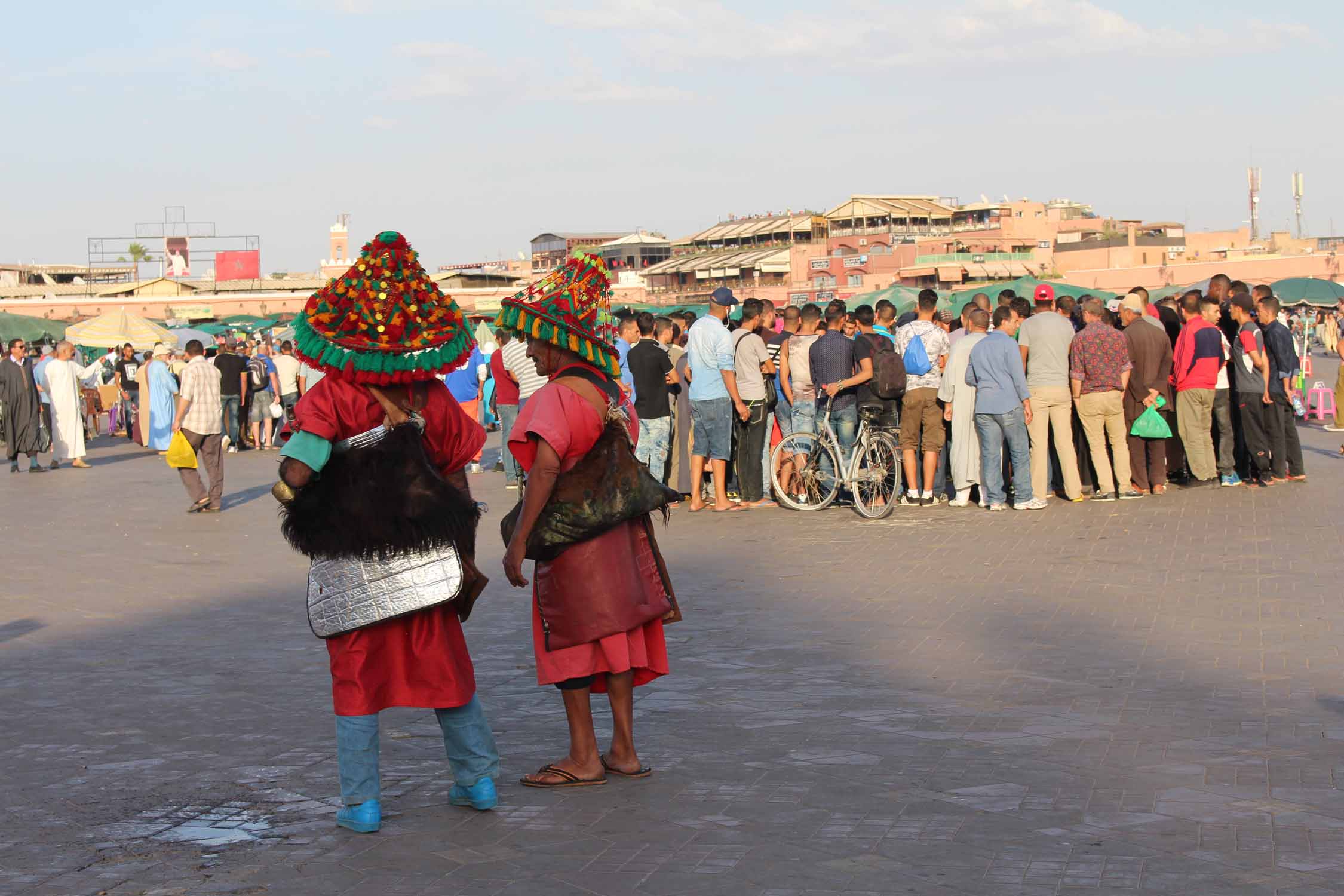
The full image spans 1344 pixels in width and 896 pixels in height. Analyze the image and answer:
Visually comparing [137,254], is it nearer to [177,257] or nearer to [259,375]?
[177,257]

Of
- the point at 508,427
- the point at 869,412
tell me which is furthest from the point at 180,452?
the point at 869,412

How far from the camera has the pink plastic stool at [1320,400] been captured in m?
21.7

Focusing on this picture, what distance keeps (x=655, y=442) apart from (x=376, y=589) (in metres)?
8.76

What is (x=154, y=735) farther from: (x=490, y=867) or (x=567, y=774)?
(x=490, y=867)

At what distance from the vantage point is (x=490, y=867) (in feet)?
14.1

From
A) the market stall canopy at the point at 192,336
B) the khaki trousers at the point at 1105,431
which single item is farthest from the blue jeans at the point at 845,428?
the market stall canopy at the point at 192,336

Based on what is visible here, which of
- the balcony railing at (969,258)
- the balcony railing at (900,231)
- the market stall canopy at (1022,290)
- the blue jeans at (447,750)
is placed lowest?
the blue jeans at (447,750)

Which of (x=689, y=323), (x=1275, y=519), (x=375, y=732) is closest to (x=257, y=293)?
(x=689, y=323)

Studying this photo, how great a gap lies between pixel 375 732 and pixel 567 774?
0.79 m

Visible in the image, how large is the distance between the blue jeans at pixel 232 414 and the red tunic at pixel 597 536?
18.9 meters

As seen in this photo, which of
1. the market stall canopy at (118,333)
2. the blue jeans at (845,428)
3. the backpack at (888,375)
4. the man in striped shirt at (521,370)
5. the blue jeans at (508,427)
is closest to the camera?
the backpack at (888,375)

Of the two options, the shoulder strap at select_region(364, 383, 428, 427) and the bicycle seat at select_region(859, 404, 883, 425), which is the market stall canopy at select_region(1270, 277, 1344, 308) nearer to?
the bicycle seat at select_region(859, 404, 883, 425)

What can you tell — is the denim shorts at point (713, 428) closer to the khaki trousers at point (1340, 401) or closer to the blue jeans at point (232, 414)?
the khaki trousers at point (1340, 401)

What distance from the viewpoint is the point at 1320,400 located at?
21.7 metres
